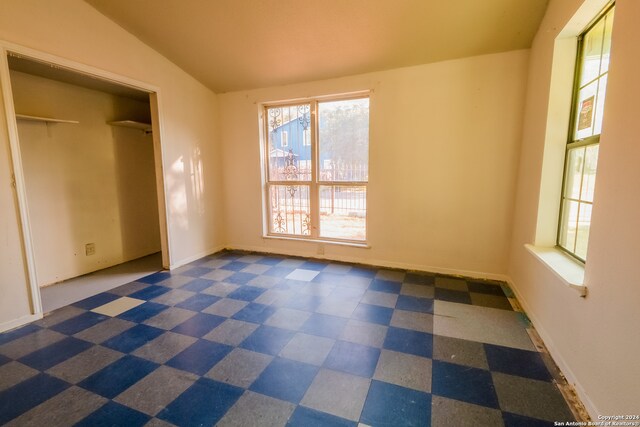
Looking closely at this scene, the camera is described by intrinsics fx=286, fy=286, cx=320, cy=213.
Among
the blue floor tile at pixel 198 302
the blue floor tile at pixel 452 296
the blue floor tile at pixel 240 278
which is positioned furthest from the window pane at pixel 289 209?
the blue floor tile at pixel 452 296

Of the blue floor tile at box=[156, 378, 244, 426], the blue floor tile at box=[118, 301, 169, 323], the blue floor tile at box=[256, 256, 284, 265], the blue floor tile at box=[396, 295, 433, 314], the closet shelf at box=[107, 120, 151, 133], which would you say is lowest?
the blue floor tile at box=[156, 378, 244, 426]

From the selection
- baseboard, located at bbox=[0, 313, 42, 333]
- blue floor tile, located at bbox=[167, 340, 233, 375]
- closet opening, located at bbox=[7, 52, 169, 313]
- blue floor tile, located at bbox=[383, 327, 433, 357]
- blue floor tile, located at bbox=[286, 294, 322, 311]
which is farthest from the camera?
closet opening, located at bbox=[7, 52, 169, 313]

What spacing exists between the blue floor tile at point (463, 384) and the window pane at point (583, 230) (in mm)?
1087

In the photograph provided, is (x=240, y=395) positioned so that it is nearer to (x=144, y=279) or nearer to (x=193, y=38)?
(x=144, y=279)

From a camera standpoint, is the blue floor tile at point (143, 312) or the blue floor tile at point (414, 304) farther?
the blue floor tile at point (414, 304)

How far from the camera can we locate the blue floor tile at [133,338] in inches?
84.0

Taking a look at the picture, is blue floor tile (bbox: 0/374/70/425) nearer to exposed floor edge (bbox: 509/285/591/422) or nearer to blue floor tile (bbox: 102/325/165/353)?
blue floor tile (bbox: 102/325/165/353)

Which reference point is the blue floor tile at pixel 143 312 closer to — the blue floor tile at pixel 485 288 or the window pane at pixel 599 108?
the blue floor tile at pixel 485 288

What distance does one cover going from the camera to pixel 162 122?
3607mm

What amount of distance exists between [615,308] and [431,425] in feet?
3.45

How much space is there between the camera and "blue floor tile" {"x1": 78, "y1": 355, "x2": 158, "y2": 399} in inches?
67.5

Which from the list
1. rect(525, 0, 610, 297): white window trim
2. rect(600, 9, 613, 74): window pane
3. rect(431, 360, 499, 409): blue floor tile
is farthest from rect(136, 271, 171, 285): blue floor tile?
rect(600, 9, 613, 74): window pane

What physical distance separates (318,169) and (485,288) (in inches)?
100

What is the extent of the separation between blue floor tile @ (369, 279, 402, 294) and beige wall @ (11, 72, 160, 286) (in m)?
3.60
